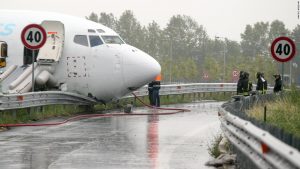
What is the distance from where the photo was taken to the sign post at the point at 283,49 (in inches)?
820

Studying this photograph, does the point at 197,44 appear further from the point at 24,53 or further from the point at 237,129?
the point at 237,129

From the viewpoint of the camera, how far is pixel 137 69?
85.0 feet

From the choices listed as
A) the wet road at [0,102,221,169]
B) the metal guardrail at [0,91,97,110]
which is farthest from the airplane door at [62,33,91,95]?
the wet road at [0,102,221,169]

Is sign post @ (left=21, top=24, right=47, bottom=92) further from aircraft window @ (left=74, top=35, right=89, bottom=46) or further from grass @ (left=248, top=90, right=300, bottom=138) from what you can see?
grass @ (left=248, top=90, right=300, bottom=138)

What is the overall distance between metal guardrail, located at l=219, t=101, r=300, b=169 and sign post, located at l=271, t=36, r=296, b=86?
8.52m

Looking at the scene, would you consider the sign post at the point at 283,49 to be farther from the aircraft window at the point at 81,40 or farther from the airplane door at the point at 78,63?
the aircraft window at the point at 81,40

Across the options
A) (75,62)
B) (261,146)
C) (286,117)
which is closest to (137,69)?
(75,62)

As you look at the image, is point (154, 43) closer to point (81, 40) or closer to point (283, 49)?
point (81, 40)

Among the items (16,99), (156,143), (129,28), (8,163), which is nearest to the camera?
(8,163)

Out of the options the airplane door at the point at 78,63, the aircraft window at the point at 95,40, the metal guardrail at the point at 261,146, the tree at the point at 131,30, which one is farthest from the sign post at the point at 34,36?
the tree at the point at 131,30

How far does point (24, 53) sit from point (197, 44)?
169157mm

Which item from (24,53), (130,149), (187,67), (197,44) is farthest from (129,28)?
(130,149)

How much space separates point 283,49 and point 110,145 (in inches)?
295

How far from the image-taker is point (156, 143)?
16031 millimetres
